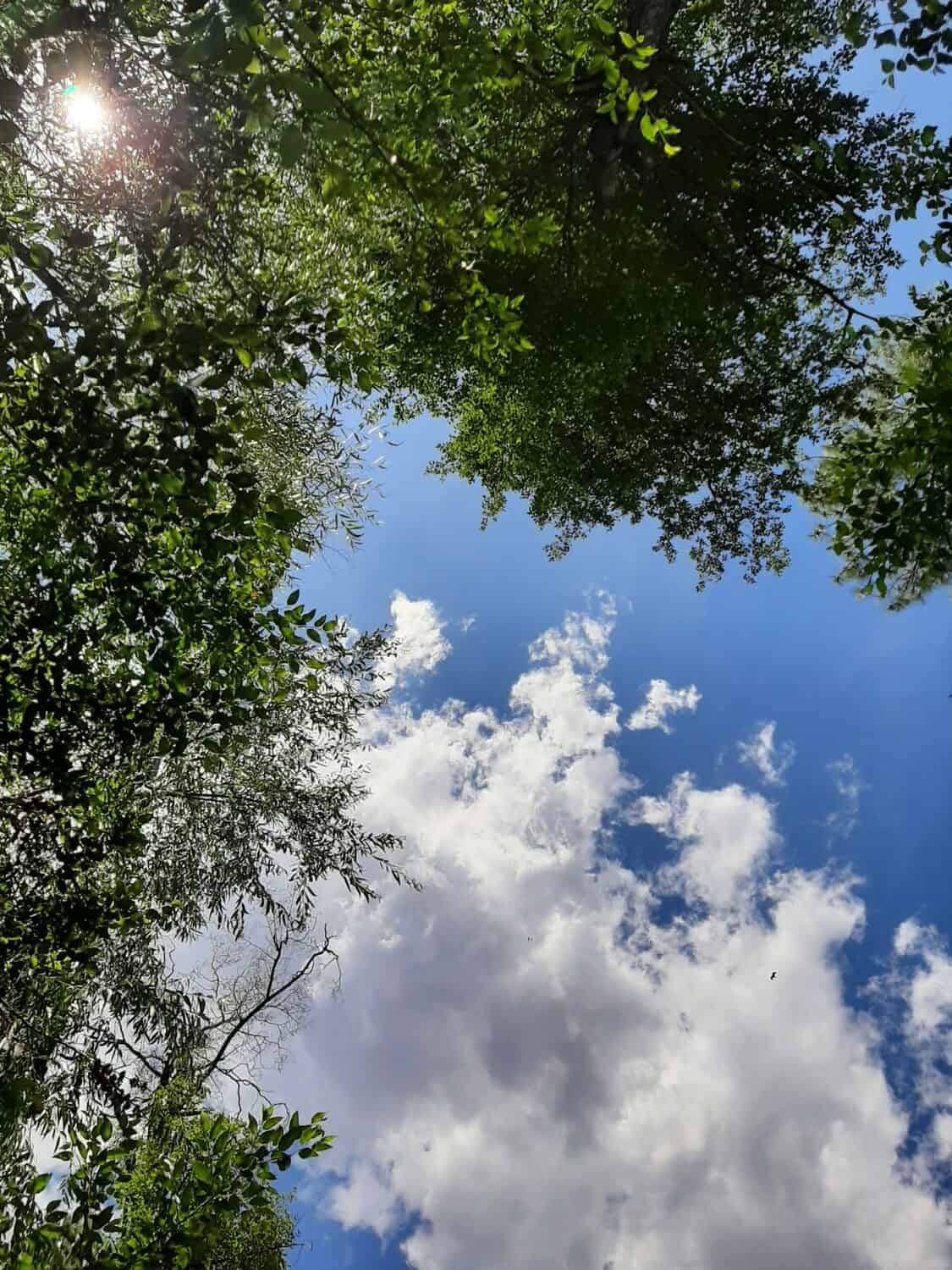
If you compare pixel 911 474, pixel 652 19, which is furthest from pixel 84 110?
pixel 911 474

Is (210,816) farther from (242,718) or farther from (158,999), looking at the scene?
(242,718)

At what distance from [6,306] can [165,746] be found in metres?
4.37

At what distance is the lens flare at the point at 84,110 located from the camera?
679 cm

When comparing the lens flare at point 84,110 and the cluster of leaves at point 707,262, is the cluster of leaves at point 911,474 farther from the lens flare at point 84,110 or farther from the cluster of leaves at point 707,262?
the lens flare at point 84,110

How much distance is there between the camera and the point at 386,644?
12.4m

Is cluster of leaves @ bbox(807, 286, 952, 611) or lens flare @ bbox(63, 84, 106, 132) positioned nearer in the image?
cluster of leaves @ bbox(807, 286, 952, 611)

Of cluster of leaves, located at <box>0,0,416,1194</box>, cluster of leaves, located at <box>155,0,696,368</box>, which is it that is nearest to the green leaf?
cluster of leaves, located at <box>155,0,696,368</box>

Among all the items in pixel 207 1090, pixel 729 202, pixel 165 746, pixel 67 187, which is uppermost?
pixel 729 202

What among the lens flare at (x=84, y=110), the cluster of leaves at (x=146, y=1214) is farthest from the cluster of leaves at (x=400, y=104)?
the cluster of leaves at (x=146, y=1214)

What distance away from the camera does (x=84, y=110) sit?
7.29 meters

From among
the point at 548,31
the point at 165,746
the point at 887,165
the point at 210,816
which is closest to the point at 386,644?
the point at 210,816

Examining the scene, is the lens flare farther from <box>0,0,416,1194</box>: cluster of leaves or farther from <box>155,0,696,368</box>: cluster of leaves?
<box>155,0,696,368</box>: cluster of leaves

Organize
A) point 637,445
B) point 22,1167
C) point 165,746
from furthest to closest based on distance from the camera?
point 637,445
point 165,746
point 22,1167

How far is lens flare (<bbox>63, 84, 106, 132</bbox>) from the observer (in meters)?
6.79
